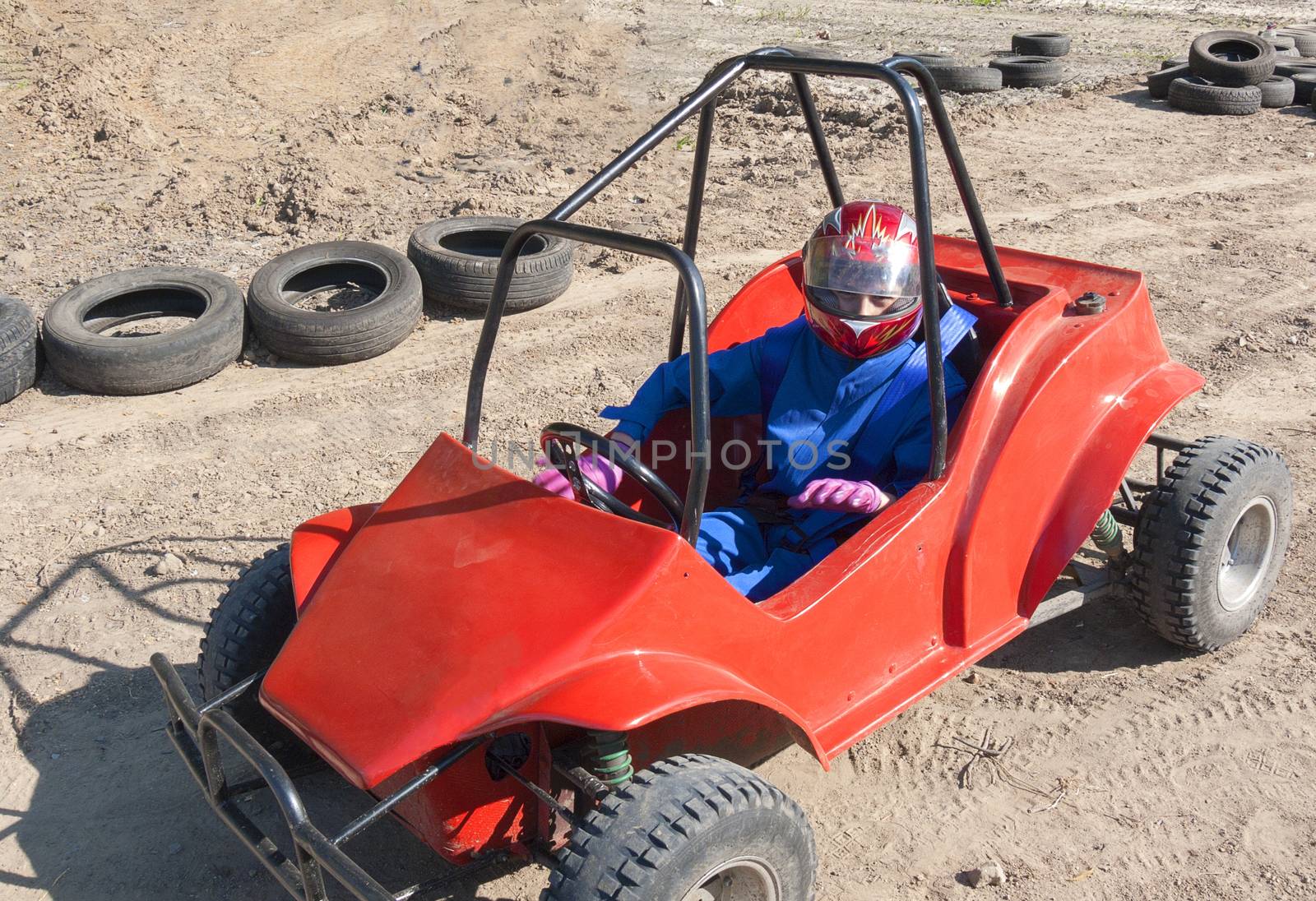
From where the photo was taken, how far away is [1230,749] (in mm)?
3295

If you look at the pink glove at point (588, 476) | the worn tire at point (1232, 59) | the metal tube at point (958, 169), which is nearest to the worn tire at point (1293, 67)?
the worn tire at point (1232, 59)

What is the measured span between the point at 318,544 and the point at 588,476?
714 millimetres

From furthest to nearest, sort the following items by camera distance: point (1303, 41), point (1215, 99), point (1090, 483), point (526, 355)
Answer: point (1303, 41) → point (1215, 99) → point (526, 355) → point (1090, 483)

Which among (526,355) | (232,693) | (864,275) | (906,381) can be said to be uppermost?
(864,275)

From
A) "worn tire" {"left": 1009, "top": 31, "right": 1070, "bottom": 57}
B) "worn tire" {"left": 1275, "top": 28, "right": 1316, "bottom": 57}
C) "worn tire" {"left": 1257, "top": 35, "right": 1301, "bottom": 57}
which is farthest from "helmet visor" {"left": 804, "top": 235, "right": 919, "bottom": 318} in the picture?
"worn tire" {"left": 1275, "top": 28, "right": 1316, "bottom": 57}

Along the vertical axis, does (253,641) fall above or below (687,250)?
below

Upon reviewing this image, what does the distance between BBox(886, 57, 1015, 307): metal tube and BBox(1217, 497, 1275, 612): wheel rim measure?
1038 millimetres

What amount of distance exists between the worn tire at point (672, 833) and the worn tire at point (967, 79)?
960 cm

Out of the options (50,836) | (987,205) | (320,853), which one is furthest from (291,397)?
(987,205)

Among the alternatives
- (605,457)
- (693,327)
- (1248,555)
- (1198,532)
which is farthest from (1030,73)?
(693,327)

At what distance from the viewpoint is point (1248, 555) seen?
3.72 metres

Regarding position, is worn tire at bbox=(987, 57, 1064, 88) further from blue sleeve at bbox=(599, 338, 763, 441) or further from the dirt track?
blue sleeve at bbox=(599, 338, 763, 441)

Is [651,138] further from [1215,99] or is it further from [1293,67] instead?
[1293,67]

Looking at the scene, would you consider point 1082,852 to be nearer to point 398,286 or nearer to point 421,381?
point 421,381
